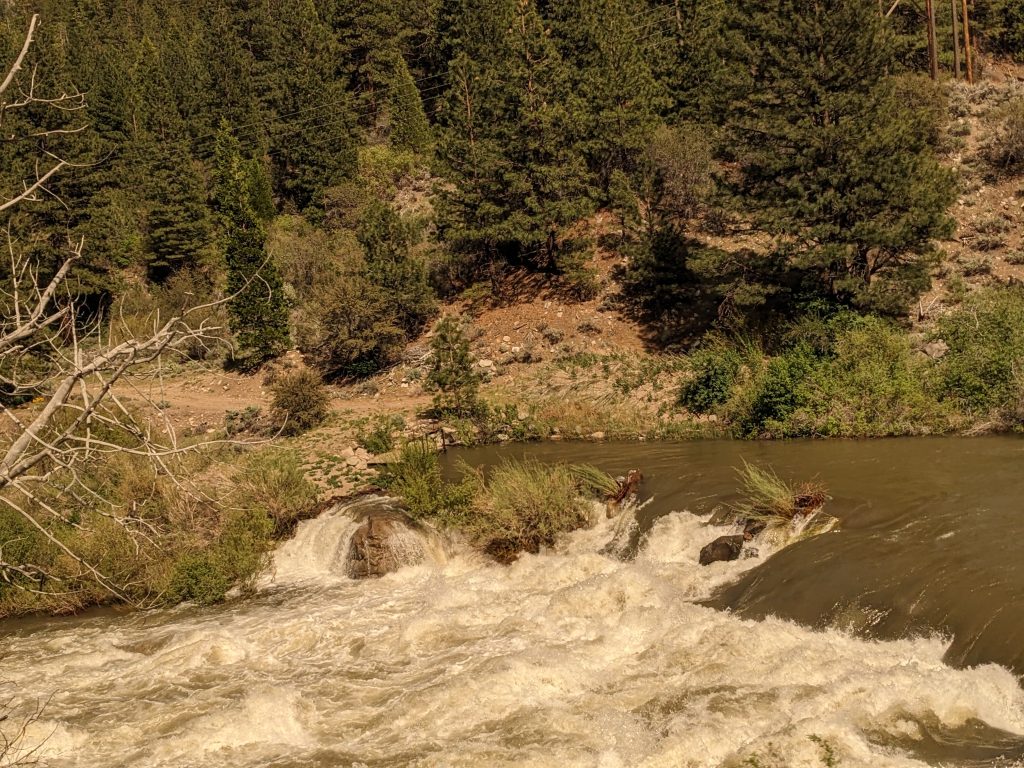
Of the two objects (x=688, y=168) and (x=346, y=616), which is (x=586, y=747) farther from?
(x=688, y=168)

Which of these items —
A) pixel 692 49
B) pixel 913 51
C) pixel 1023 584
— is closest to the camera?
pixel 1023 584

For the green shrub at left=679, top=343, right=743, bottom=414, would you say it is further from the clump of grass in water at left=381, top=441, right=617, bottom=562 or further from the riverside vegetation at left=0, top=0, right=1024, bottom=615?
the clump of grass in water at left=381, top=441, right=617, bottom=562

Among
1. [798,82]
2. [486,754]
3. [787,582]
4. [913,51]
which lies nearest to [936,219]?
[798,82]

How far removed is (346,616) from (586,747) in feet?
18.5

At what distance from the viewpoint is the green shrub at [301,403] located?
1059 inches

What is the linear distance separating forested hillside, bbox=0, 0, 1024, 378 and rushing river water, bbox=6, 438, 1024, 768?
4.96 m

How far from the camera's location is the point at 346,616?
44.8 feet

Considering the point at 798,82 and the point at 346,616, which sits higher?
the point at 798,82

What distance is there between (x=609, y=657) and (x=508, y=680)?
1.39m

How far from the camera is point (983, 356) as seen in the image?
2089cm

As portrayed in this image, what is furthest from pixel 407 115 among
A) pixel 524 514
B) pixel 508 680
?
pixel 508 680

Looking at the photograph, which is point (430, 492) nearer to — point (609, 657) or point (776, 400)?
point (609, 657)

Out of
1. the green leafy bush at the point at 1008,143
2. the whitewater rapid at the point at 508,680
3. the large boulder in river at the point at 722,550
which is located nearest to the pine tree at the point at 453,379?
the whitewater rapid at the point at 508,680

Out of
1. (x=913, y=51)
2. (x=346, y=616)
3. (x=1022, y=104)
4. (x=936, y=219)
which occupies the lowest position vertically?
(x=346, y=616)
